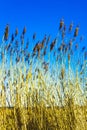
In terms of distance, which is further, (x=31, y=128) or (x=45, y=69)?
(x=31, y=128)

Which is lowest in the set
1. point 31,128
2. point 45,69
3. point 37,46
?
point 31,128

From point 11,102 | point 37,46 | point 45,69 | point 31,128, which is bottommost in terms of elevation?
point 31,128

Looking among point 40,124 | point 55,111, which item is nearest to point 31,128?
point 40,124

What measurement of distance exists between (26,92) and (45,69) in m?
0.36

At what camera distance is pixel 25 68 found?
154 inches

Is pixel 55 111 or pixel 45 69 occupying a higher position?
pixel 45 69

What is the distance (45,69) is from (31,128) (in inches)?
33.1

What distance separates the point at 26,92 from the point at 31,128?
58 centimetres

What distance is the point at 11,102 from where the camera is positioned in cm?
387

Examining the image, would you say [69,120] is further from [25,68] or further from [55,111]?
[25,68]

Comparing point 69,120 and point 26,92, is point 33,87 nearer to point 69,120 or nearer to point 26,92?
point 26,92

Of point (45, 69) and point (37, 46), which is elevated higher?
point (37, 46)

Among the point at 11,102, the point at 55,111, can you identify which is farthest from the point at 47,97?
the point at 11,102

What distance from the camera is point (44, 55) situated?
159 inches
